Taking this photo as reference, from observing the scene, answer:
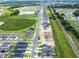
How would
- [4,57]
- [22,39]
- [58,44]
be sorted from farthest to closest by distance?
[22,39] < [58,44] < [4,57]

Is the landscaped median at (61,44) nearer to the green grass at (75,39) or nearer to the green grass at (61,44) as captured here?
the green grass at (61,44)

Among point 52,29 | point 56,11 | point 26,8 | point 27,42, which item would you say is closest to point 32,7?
point 26,8

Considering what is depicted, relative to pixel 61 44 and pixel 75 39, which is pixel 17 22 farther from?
pixel 75 39

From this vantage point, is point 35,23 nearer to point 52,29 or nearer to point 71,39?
point 52,29

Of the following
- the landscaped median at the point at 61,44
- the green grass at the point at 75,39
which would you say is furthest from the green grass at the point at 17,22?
the green grass at the point at 75,39

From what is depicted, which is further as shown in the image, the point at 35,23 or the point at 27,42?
the point at 35,23

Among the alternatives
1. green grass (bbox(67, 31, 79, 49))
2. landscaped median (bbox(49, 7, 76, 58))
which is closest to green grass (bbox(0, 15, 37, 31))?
landscaped median (bbox(49, 7, 76, 58))
